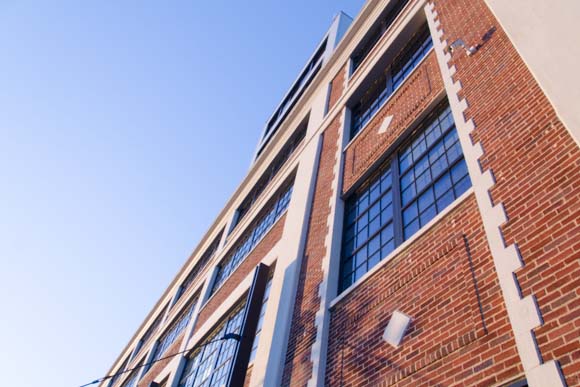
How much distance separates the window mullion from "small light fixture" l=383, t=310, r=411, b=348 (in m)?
1.34

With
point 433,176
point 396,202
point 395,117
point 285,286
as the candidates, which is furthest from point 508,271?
point 395,117

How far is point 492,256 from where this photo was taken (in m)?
4.33

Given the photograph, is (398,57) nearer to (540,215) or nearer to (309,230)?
(309,230)

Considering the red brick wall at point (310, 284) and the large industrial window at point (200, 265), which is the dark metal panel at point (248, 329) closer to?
the red brick wall at point (310, 284)

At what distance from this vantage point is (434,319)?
459cm

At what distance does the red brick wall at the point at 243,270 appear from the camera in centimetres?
1134

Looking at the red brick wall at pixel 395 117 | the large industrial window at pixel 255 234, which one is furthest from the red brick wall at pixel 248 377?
the large industrial window at pixel 255 234

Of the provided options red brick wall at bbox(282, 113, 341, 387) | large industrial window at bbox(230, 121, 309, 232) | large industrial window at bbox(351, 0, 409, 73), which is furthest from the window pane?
large industrial window at bbox(230, 121, 309, 232)

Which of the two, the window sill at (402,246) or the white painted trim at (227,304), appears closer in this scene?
the window sill at (402,246)

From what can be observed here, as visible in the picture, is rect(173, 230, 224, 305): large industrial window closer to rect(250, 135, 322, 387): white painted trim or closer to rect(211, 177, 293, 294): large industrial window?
rect(211, 177, 293, 294): large industrial window

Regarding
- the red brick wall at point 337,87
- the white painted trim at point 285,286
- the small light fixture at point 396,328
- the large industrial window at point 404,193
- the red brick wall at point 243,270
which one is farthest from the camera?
the red brick wall at point 337,87

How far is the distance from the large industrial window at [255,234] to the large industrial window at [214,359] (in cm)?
230

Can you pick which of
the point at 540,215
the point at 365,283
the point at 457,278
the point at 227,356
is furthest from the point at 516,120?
the point at 227,356

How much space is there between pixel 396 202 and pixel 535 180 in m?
2.67
